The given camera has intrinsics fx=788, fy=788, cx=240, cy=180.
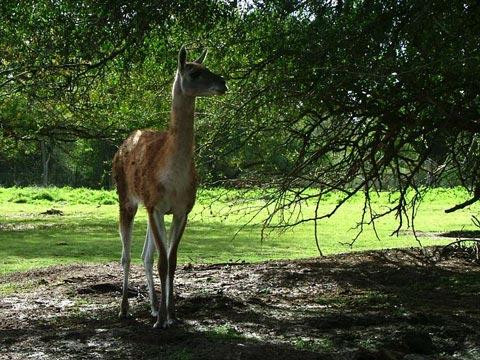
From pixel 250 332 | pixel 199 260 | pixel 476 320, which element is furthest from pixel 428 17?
pixel 199 260

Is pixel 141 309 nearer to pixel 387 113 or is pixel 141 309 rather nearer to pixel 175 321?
pixel 175 321

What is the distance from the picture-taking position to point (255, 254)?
49.3 ft

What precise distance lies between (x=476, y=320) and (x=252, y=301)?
2.42m

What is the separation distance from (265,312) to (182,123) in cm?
212

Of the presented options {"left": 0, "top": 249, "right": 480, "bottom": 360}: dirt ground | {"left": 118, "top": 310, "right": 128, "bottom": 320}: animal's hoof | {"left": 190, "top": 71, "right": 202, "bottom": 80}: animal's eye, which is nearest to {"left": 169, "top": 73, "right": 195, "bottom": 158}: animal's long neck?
{"left": 190, "top": 71, "right": 202, "bottom": 80}: animal's eye

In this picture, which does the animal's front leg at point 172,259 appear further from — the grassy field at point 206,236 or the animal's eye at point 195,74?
the grassy field at point 206,236

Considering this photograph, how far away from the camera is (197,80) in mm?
7383

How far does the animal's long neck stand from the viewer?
7.47m

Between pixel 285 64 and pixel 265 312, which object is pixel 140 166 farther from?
pixel 285 64

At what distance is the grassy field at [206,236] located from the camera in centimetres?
1362

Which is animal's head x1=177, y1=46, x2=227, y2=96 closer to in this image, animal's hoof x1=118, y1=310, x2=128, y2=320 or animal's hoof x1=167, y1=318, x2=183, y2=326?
animal's hoof x1=167, y1=318, x2=183, y2=326

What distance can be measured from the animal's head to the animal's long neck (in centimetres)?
9

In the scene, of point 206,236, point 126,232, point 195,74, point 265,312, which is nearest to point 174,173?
point 195,74

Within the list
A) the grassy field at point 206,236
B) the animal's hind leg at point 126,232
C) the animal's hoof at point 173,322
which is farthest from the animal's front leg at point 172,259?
the grassy field at point 206,236
